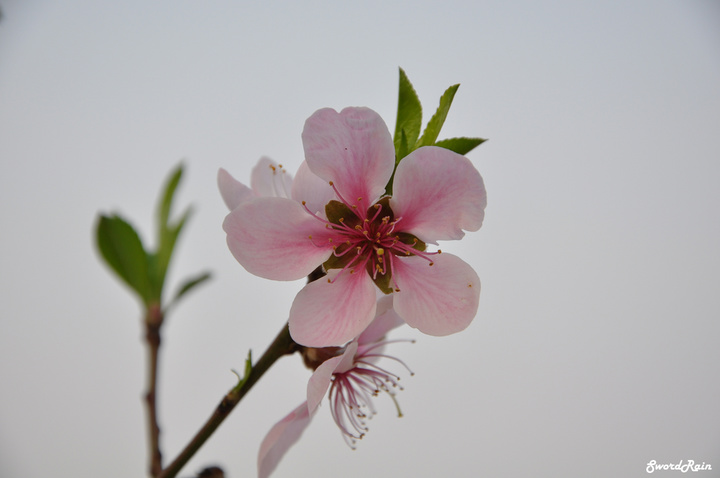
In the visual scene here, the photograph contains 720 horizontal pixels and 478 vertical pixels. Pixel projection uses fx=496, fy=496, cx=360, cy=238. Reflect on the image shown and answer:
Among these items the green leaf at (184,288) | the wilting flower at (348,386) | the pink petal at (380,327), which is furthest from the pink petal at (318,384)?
the green leaf at (184,288)

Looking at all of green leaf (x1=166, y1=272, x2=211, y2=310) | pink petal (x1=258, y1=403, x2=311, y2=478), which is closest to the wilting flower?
pink petal (x1=258, y1=403, x2=311, y2=478)

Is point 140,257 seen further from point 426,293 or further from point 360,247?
point 426,293

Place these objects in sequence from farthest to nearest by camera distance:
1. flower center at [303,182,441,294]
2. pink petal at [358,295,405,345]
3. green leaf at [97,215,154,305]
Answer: green leaf at [97,215,154,305]
pink petal at [358,295,405,345]
flower center at [303,182,441,294]

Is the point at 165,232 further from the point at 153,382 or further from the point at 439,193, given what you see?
the point at 439,193

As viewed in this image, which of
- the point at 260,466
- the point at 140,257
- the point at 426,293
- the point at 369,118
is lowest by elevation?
the point at 260,466

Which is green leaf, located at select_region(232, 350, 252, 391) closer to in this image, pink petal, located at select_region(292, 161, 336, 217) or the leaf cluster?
pink petal, located at select_region(292, 161, 336, 217)

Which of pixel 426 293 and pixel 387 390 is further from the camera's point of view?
pixel 387 390

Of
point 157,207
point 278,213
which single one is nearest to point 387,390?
point 278,213
